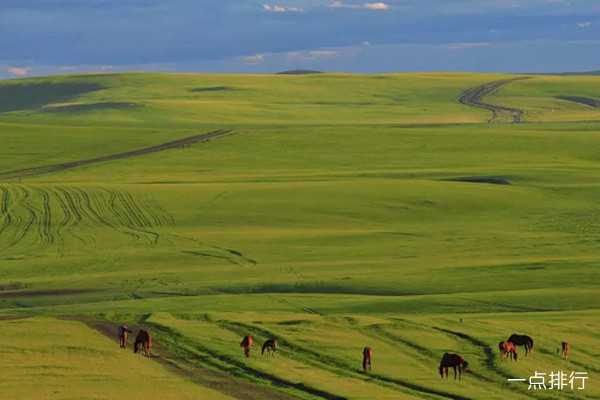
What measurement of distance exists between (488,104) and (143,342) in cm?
13908

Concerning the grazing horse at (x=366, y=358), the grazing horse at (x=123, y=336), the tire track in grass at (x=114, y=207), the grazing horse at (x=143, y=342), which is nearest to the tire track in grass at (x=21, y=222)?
the tire track in grass at (x=114, y=207)

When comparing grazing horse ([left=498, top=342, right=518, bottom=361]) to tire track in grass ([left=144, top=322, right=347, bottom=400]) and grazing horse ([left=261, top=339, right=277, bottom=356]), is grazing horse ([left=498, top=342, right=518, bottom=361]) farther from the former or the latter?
grazing horse ([left=261, top=339, right=277, bottom=356])

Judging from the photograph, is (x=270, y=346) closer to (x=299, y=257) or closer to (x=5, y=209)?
(x=299, y=257)

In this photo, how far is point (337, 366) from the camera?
94.4 ft

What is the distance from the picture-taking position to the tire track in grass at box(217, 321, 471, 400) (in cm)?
2648

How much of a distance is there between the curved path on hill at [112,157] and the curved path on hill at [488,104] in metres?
45.8

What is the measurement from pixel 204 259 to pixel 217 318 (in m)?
19.0

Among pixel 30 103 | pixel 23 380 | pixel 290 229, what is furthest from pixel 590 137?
pixel 30 103

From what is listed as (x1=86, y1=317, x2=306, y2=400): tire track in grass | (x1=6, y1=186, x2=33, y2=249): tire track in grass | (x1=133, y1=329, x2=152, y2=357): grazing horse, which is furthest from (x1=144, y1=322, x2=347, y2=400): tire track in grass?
(x1=6, y1=186, x2=33, y2=249): tire track in grass

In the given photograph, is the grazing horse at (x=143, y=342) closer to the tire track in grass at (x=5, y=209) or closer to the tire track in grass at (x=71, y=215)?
the tire track in grass at (x=71, y=215)

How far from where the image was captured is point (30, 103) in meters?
192

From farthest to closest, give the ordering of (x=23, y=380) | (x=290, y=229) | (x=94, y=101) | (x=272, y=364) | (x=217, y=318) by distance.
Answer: (x=94, y=101) → (x=290, y=229) → (x=217, y=318) → (x=272, y=364) → (x=23, y=380)

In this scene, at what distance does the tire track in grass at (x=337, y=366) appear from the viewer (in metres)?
26.5

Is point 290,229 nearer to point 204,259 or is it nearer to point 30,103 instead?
point 204,259
